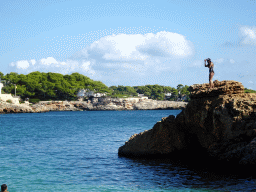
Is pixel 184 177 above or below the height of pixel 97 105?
below

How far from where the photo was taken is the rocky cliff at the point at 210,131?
1539 cm

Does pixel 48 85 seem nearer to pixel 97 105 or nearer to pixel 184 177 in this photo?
pixel 97 105

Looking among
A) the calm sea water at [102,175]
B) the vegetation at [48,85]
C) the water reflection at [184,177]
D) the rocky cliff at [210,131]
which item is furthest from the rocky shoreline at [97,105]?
the water reflection at [184,177]

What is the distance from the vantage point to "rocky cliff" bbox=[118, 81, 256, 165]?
15391mm

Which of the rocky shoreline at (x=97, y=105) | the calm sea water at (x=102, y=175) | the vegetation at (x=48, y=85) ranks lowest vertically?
the calm sea water at (x=102, y=175)

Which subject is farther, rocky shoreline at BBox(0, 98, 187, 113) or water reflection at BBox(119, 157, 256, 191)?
rocky shoreline at BBox(0, 98, 187, 113)

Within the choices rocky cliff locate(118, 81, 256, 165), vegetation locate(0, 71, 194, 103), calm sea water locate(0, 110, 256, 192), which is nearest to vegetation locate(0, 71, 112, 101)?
vegetation locate(0, 71, 194, 103)

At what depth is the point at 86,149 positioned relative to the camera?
24000 millimetres

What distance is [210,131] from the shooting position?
56.4 feet

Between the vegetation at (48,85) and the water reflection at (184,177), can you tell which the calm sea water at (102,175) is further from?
the vegetation at (48,85)

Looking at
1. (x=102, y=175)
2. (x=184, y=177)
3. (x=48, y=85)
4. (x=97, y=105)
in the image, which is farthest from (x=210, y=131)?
(x=97, y=105)

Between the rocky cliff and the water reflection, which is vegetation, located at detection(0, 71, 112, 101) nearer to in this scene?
the rocky cliff

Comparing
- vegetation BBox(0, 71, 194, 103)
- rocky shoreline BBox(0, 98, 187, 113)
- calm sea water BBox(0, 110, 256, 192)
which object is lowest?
calm sea water BBox(0, 110, 256, 192)

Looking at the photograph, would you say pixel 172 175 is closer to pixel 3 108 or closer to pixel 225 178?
pixel 225 178
